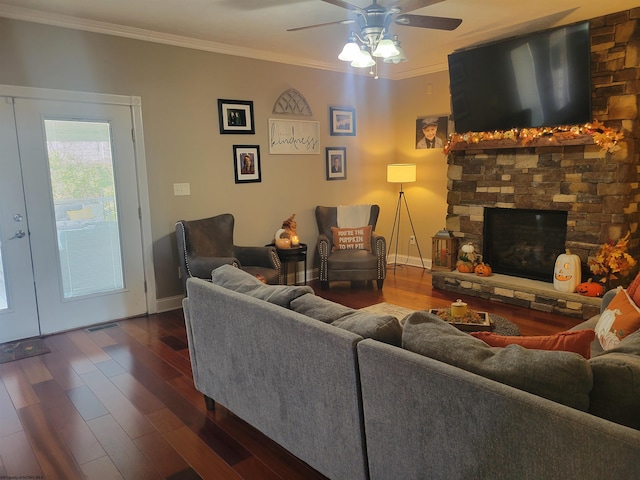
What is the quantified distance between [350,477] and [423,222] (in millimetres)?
4938

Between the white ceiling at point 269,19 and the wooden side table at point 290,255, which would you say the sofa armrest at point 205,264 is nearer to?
the wooden side table at point 290,255

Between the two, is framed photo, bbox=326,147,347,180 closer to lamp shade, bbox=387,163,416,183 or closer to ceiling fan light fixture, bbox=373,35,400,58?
lamp shade, bbox=387,163,416,183

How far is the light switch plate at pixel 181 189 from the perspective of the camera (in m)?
4.70

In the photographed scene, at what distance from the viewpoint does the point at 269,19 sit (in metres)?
4.03

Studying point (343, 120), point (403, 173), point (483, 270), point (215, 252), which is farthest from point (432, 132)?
point (215, 252)

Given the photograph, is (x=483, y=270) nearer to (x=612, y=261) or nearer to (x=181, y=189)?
(x=612, y=261)

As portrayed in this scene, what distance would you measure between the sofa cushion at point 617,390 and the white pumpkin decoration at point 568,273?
3282 millimetres

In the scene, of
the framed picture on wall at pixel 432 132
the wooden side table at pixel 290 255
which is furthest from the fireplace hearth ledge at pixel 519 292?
the framed picture on wall at pixel 432 132

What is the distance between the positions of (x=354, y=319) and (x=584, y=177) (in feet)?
11.5

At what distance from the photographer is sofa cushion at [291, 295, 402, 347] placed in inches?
70.2

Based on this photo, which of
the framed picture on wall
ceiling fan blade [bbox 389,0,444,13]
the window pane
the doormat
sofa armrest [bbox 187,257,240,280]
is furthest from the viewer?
the framed picture on wall

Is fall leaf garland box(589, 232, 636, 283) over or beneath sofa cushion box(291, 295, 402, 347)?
beneath

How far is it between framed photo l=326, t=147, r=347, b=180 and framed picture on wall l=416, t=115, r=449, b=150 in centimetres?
108

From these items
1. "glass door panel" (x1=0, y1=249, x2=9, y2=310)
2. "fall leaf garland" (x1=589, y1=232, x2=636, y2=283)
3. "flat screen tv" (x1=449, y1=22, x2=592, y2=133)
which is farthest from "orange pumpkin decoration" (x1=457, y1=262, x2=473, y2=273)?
"glass door panel" (x1=0, y1=249, x2=9, y2=310)
